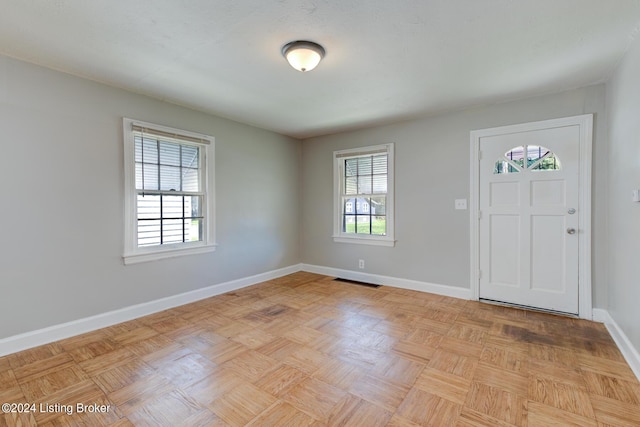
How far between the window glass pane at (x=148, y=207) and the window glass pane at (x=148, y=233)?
65mm

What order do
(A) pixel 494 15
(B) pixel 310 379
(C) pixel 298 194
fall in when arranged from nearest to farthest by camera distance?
(A) pixel 494 15 < (B) pixel 310 379 < (C) pixel 298 194

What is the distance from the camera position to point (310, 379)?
199cm

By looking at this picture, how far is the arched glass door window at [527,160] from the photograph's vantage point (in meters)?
3.12

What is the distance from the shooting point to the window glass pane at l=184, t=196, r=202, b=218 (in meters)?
3.57

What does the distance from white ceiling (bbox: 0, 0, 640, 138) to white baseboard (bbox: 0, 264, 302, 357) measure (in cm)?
222

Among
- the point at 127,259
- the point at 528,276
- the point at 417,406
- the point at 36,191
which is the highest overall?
the point at 36,191

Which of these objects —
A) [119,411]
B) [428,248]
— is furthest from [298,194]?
[119,411]

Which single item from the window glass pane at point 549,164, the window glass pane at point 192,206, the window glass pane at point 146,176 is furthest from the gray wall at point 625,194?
the window glass pane at point 146,176

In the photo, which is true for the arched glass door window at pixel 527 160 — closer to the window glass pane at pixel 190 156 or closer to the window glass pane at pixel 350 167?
the window glass pane at pixel 350 167

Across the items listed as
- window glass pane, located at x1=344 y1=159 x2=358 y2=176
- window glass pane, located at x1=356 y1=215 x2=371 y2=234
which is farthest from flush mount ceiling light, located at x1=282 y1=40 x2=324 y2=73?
window glass pane, located at x1=356 y1=215 x2=371 y2=234

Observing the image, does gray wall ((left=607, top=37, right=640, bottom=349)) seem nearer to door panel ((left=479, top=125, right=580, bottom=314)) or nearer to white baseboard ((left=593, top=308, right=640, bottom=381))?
white baseboard ((left=593, top=308, right=640, bottom=381))

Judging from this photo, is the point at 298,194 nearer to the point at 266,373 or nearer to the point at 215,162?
the point at 215,162

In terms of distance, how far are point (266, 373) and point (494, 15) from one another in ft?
9.10

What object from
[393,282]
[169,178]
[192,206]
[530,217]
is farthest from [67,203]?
[530,217]
